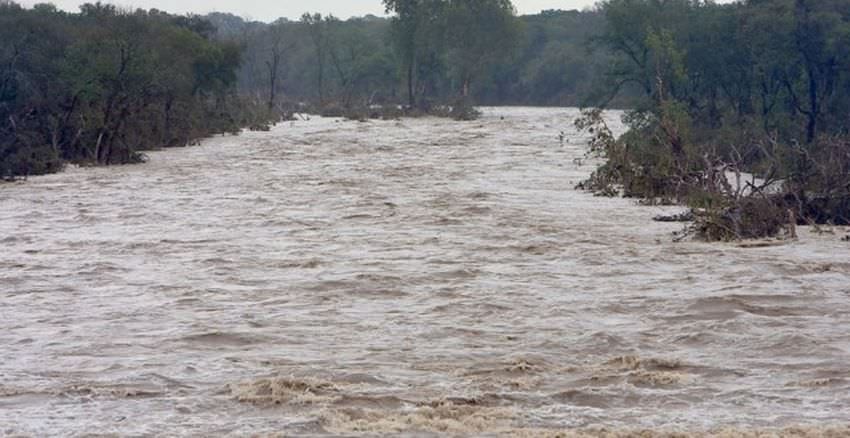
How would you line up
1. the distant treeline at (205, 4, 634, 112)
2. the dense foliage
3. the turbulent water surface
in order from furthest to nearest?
the distant treeline at (205, 4, 634, 112), the dense foliage, the turbulent water surface

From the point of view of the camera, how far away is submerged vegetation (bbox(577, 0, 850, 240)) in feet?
56.8

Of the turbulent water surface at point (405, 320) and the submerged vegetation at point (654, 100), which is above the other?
the submerged vegetation at point (654, 100)

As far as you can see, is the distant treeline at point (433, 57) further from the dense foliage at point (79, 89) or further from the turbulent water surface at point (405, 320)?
the turbulent water surface at point (405, 320)

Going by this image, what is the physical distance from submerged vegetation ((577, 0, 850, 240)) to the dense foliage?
37.9ft

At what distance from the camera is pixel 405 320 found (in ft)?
36.8

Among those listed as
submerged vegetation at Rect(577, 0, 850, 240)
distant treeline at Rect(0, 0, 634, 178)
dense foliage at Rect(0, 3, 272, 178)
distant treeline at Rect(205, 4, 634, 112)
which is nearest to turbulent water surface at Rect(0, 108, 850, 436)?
submerged vegetation at Rect(577, 0, 850, 240)

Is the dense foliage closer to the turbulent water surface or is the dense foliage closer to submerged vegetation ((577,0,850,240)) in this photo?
the turbulent water surface

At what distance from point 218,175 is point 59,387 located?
18.9 m

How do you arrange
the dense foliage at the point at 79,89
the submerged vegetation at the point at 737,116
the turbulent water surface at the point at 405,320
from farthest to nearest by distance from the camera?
the dense foliage at the point at 79,89 < the submerged vegetation at the point at 737,116 < the turbulent water surface at the point at 405,320

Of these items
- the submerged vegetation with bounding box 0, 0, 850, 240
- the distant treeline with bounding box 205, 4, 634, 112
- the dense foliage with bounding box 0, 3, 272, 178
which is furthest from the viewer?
the distant treeline with bounding box 205, 4, 634, 112

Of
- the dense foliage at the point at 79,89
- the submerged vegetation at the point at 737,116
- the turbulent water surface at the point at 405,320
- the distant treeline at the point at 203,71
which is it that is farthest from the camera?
the distant treeline at the point at 203,71

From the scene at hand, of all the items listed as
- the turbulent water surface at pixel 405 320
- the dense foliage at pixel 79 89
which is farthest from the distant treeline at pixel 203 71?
the turbulent water surface at pixel 405 320

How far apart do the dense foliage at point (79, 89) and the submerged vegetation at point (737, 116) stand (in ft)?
37.9

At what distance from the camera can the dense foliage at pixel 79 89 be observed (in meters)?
29.2
